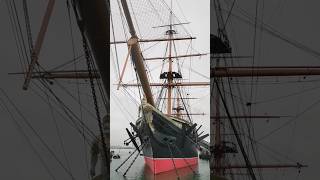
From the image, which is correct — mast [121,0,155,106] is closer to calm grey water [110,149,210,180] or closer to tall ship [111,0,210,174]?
tall ship [111,0,210,174]

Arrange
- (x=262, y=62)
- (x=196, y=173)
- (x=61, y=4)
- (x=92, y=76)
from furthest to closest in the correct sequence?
(x=262, y=62)
(x=61, y=4)
(x=92, y=76)
(x=196, y=173)

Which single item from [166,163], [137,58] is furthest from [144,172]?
[137,58]

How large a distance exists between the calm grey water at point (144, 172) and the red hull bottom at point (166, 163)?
0.9 inches

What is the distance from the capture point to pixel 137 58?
3236 millimetres

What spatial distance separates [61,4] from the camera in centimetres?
428

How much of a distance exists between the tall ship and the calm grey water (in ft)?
0.09

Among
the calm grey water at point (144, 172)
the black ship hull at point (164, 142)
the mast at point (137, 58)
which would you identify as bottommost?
the calm grey water at point (144, 172)

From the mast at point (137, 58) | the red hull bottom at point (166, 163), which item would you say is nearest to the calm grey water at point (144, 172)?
the red hull bottom at point (166, 163)

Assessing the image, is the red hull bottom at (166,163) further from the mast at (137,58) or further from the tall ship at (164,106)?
the mast at (137,58)

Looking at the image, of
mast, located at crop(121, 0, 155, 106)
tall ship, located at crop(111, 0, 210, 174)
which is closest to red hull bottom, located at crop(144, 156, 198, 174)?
tall ship, located at crop(111, 0, 210, 174)

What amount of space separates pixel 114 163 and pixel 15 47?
1632 millimetres

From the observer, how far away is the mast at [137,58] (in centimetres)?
321

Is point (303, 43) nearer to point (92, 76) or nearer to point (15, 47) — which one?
point (92, 76)

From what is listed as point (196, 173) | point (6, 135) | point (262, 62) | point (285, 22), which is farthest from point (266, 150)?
point (6, 135)
